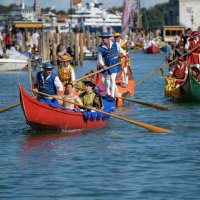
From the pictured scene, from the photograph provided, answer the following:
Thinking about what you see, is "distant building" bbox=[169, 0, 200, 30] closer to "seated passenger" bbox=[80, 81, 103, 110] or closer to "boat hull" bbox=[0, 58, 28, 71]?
"boat hull" bbox=[0, 58, 28, 71]

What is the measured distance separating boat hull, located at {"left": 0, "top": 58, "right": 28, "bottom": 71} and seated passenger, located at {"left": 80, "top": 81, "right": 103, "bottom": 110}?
69.7ft

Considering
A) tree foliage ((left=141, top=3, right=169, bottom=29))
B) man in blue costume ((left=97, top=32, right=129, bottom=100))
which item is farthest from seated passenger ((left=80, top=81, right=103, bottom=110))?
tree foliage ((left=141, top=3, right=169, bottom=29))

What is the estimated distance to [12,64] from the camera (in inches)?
1549

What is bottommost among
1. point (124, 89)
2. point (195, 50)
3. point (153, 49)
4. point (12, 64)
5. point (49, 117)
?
point (153, 49)

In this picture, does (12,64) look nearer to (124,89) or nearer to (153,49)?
(124,89)

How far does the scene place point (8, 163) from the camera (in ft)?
47.5

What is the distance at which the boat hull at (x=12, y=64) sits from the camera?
1538 inches

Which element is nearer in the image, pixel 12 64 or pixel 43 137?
pixel 43 137

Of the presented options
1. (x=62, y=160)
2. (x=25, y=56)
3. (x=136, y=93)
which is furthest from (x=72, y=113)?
(x=25, y=56)

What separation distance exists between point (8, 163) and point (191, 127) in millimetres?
5368

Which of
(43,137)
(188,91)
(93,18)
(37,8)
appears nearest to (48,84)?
(43,137)

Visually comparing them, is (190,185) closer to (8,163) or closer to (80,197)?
(80,197)

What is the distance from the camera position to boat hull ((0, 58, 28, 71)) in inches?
1538

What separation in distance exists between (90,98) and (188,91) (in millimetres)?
5881
